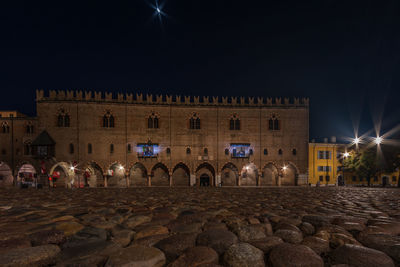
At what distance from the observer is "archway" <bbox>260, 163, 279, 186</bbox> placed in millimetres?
28278

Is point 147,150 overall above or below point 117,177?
above

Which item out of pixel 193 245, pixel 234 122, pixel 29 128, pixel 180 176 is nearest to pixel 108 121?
pixel 180 176

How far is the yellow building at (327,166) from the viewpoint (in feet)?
94.1

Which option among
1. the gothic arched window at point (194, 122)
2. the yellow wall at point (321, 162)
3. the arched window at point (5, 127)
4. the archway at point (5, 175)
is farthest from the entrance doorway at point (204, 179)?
the arched window at point (5, 127)

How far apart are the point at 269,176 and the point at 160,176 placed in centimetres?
1551

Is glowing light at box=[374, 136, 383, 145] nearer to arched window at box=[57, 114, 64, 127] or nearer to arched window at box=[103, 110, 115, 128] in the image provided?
arched window at box=[103, 110, 115, 128]

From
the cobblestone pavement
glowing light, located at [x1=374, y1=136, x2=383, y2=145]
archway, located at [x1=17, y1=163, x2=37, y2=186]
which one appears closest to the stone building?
archway, located at [x1=17, y1=163, x2=37, y2=186]

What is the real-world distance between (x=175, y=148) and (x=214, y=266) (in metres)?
24.8

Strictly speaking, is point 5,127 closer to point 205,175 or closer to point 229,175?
point 205,175

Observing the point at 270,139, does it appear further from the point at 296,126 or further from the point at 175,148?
the point at 175,148

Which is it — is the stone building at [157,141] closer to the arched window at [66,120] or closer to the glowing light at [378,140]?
the arched window at [66,120]

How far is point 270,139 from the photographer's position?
2719cm

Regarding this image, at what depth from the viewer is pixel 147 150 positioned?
25.6 meters

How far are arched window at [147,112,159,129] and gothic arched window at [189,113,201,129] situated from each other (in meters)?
4.50
